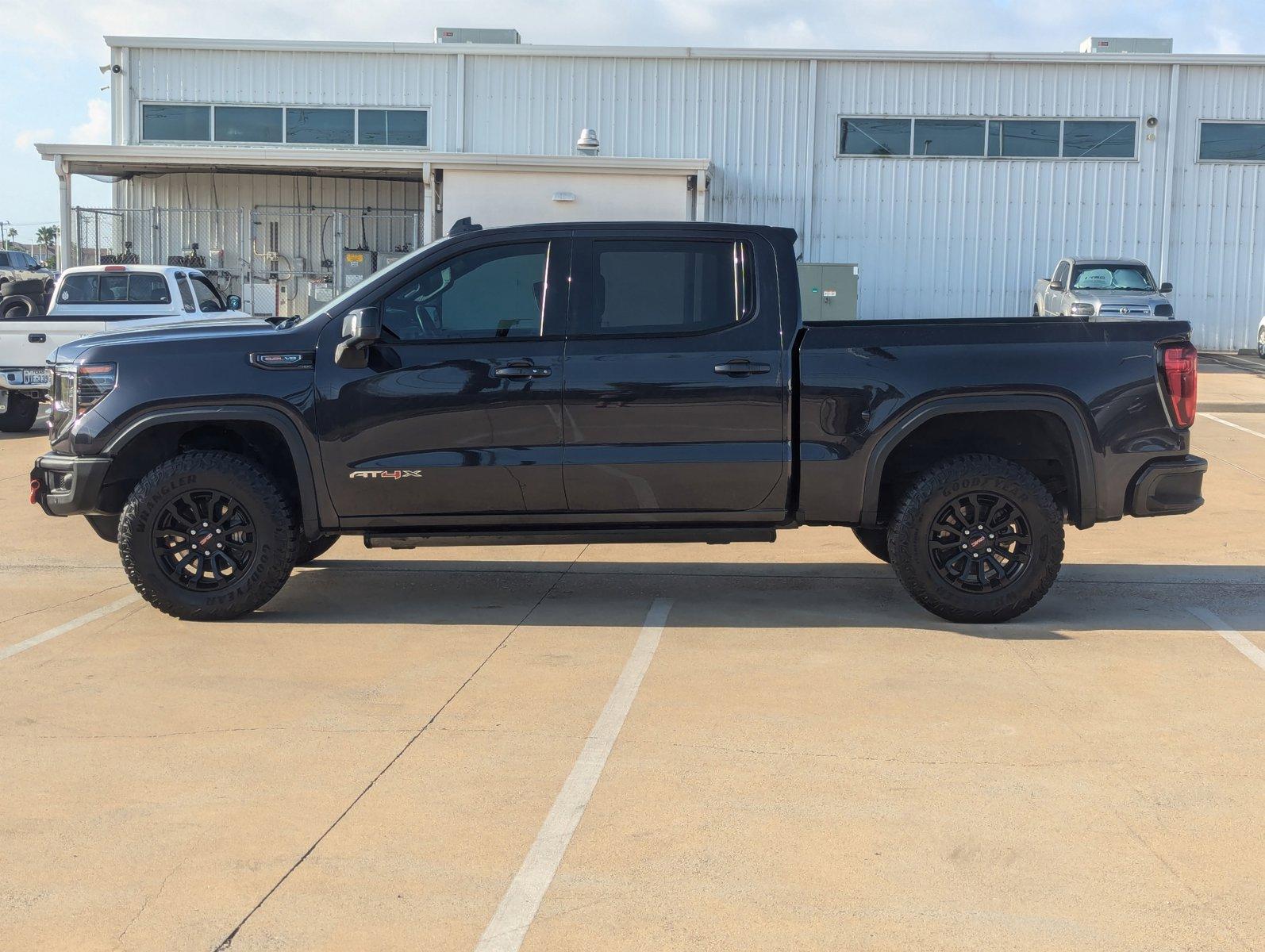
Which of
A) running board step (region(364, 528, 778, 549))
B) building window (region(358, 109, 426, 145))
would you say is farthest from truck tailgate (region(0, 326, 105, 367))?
building window (region(358, 109, 426, 145))

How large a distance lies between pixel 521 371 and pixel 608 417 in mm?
486

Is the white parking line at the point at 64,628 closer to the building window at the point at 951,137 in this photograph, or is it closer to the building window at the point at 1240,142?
the building window at the point at 951,137

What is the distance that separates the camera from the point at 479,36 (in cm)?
2844

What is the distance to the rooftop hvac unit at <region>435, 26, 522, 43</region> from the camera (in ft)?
93.1

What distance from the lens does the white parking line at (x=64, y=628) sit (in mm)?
6391

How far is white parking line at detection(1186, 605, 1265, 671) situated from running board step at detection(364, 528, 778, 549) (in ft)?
7.51

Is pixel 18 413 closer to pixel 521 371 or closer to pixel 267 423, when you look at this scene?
pixel 267 423

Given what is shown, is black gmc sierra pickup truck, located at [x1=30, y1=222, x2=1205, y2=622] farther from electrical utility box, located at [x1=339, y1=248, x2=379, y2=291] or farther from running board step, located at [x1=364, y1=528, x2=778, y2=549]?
electrical utility box, located at [x1=339, y1=248, x2=379, y2=291]

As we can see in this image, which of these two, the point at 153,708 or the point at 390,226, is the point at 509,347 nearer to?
the point at 153,708

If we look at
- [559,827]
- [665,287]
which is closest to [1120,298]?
[665,287]

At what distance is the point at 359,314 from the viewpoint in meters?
6.52

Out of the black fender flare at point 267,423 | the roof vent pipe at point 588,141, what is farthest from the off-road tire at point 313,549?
the roof vent pipe at point 588,141

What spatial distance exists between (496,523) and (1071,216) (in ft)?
75.9

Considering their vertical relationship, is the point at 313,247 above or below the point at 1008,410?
above
